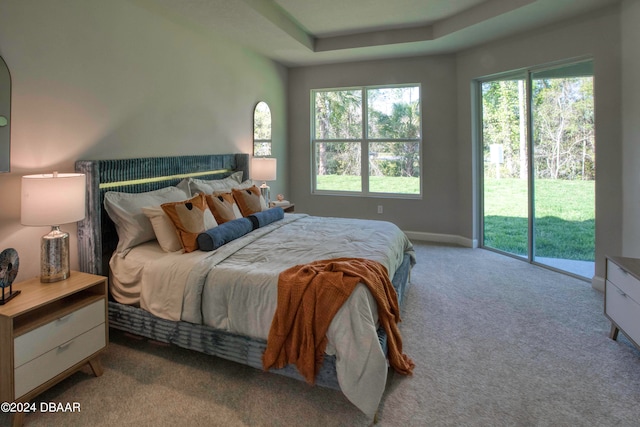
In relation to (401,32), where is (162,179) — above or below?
below

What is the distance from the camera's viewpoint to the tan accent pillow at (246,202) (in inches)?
137

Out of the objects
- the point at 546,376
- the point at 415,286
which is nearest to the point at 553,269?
the point at 415,286

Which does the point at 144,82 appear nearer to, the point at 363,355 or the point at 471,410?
the point at 363,355

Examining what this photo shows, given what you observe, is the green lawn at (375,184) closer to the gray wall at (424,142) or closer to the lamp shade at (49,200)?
the gray wall at (424,142)

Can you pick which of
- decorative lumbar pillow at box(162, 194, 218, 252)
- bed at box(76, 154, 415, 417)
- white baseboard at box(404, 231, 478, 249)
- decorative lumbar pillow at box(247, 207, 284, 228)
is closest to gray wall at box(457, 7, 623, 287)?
white baseboard at box(404, 231, 478, 249)

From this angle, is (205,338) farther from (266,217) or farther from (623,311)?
(623,311)

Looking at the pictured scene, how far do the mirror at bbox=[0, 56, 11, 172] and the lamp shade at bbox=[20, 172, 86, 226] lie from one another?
289mm

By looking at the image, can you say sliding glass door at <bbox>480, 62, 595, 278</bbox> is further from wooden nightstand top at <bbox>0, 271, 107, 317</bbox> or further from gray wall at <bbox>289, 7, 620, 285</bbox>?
wooden nightstand top at <bbox>0, 271, 107, 317</bbox>

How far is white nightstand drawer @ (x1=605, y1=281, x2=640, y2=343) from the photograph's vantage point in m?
2.20

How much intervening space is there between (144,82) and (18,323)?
212 cm

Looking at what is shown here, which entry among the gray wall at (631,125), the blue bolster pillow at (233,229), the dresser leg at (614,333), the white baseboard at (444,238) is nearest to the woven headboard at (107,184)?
the blue bolster pillow at (233,229)

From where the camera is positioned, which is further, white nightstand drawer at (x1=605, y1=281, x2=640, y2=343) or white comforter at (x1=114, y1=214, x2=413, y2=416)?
white nightstand drawer at (x1=605, y1=281, x2=640, y2=343)

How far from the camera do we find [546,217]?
13.6ft

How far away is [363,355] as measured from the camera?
1729 mm
